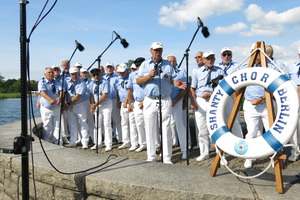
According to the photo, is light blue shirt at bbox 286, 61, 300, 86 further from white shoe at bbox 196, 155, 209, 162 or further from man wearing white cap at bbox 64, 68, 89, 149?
man wearing white cap at bbox 64, 68, 89, 149

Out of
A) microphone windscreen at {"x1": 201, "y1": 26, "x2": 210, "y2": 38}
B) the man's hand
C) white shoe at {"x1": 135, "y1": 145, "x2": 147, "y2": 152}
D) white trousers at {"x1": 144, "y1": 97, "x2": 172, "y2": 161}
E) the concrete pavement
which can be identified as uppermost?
microphone windscreen at {"x1": 201, "y1": 26, "x2": 210, "y2": 38}

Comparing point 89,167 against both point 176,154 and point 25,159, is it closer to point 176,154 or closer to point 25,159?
point 25,159

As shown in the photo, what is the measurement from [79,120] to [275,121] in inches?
191

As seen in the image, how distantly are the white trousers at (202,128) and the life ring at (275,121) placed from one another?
87.1 inches

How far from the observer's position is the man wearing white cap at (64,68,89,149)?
6.32 metres

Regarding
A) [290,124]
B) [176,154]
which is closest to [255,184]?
[290,124]

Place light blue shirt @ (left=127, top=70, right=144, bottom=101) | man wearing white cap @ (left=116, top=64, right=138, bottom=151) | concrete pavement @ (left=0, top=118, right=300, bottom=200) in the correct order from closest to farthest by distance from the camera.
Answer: concrete pavement @ (left=0, top=118, right=300, bottom=200), light blue shirt @ (left=127, top=70, right=144, bottom=101), man wearing white cap @ (left=116, top=64, right=138, bottom=151)

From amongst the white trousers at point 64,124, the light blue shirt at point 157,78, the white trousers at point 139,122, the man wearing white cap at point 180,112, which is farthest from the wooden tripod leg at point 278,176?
the white trousers at point 64,124

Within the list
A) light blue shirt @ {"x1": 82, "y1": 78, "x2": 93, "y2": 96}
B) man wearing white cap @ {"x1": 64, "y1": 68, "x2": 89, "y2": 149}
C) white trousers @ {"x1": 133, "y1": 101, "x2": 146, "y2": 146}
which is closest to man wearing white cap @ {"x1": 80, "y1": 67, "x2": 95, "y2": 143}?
light blue shirt @ {"x1": 82, "y1": 78, "x2": 93, "y2": 96}

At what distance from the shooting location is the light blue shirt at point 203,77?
16.1 ft

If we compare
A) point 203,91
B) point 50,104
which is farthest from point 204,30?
point 50,104

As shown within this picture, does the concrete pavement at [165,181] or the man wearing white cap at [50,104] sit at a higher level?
the man wearing white cap at [50,104]

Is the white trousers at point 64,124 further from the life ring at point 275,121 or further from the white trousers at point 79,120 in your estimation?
the life ring at point 275,121

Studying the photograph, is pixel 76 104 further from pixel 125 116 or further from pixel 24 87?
pixel 24 87
